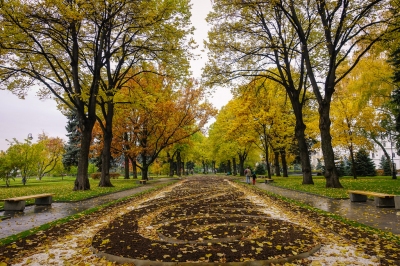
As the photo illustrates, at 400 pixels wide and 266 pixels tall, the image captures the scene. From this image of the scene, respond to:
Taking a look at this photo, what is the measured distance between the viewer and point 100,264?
4500 mm

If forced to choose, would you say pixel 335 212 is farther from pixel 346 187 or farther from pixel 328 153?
pixel 346 187

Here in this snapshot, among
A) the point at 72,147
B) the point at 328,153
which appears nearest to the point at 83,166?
the point at 328,153

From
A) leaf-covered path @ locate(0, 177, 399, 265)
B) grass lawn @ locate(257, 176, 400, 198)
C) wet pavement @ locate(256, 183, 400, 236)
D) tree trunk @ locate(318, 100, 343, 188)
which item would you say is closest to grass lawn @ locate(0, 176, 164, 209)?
leaf-covered path @ locate(0, 177, 399, 265)

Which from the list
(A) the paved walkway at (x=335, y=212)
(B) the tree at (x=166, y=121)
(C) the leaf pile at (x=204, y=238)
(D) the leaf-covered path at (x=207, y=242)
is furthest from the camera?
(B) the tree at (x=166, y=121)

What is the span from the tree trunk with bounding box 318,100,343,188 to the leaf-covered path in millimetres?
9290

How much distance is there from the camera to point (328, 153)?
17.1 meters

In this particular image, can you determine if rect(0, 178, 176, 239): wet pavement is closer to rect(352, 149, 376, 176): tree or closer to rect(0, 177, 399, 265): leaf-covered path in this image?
rect(0, 177, 399, 265): leaf-covered path

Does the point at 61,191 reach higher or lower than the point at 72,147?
lower

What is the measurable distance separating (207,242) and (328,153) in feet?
45.8

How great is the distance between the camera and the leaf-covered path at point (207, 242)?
4.64 meters

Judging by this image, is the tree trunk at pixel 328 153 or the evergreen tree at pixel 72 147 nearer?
the tree trunk at pixel 328 153

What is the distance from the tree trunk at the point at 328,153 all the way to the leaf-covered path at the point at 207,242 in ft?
30.5

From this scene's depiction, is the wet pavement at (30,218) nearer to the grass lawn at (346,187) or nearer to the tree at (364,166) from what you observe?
the grass lawn at (346,187)

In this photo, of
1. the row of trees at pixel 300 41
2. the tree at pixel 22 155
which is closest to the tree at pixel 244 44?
the row of trees at pixel 300 41
